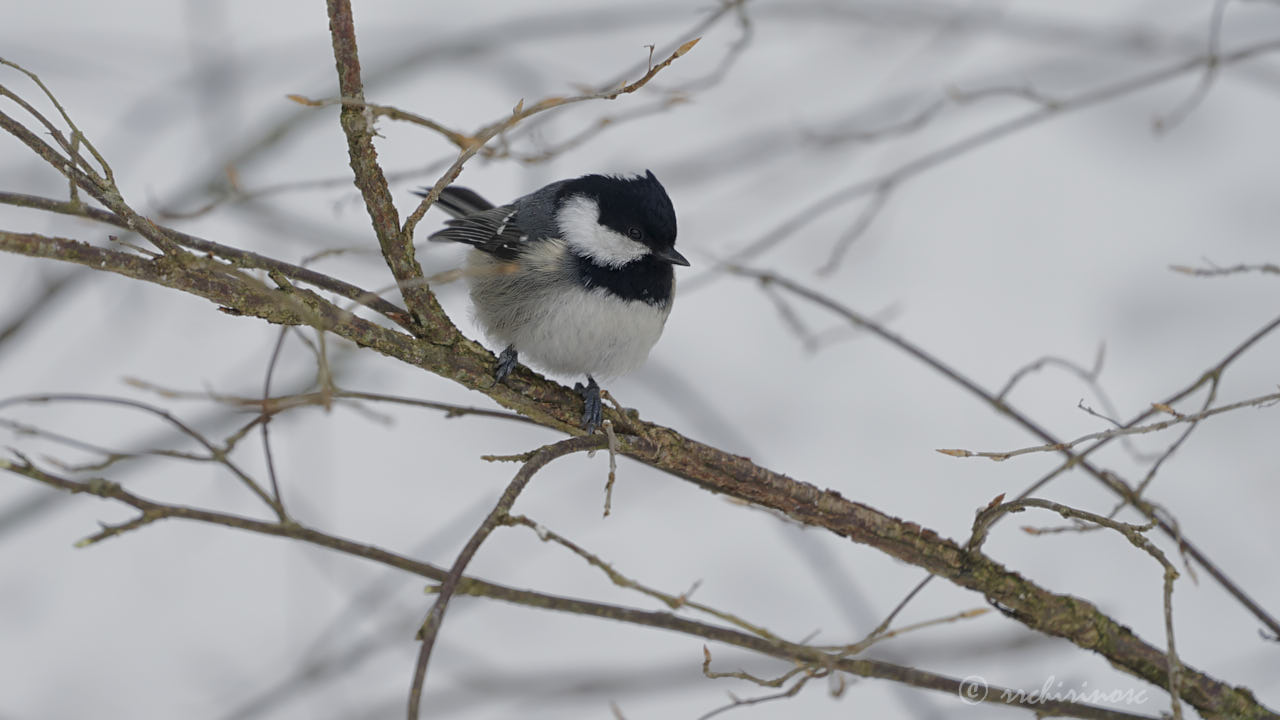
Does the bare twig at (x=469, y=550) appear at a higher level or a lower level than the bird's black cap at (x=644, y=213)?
lower

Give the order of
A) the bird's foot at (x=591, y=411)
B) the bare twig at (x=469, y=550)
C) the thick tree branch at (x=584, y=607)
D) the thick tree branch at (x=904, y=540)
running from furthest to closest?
the bird's foot at (x=591, y=411) < the thick tree branch at (x=904, y=540) < the thick tree branch at (x=584, y=607) < the bare twig at (x=469, y=550)

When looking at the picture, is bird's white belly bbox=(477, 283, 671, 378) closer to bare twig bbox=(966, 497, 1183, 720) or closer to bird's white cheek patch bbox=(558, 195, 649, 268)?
bird's white cheek patch bbox=(558, 195, 649, 268)

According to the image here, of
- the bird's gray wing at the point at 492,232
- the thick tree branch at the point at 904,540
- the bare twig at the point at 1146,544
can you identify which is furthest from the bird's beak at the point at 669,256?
the bare twig at the point at 1146,544

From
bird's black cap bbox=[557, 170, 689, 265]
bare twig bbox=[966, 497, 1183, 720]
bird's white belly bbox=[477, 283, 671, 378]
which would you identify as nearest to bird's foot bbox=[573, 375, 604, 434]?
bird's white belly bbox=[477, 283, 671, 378]

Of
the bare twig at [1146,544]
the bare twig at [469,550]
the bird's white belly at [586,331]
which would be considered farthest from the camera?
the bird's white belly at [586,331]

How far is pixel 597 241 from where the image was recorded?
8.09 feet

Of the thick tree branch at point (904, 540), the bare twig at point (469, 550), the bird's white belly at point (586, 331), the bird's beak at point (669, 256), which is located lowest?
the bare twig at point (469, 550)

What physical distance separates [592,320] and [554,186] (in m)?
0.62

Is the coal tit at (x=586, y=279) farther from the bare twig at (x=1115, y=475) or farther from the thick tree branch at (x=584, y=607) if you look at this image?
the thick tree branch at (x=584, y=607)

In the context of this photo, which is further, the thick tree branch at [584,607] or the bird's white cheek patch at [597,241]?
the bird's white cheek patch at [597,241]

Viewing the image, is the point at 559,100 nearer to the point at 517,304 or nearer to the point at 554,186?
the point at 517,304

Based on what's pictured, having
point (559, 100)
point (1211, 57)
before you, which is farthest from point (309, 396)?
point (1211, 57)

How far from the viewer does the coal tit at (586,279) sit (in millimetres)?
2385

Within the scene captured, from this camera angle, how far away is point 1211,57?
2244 millimetres
